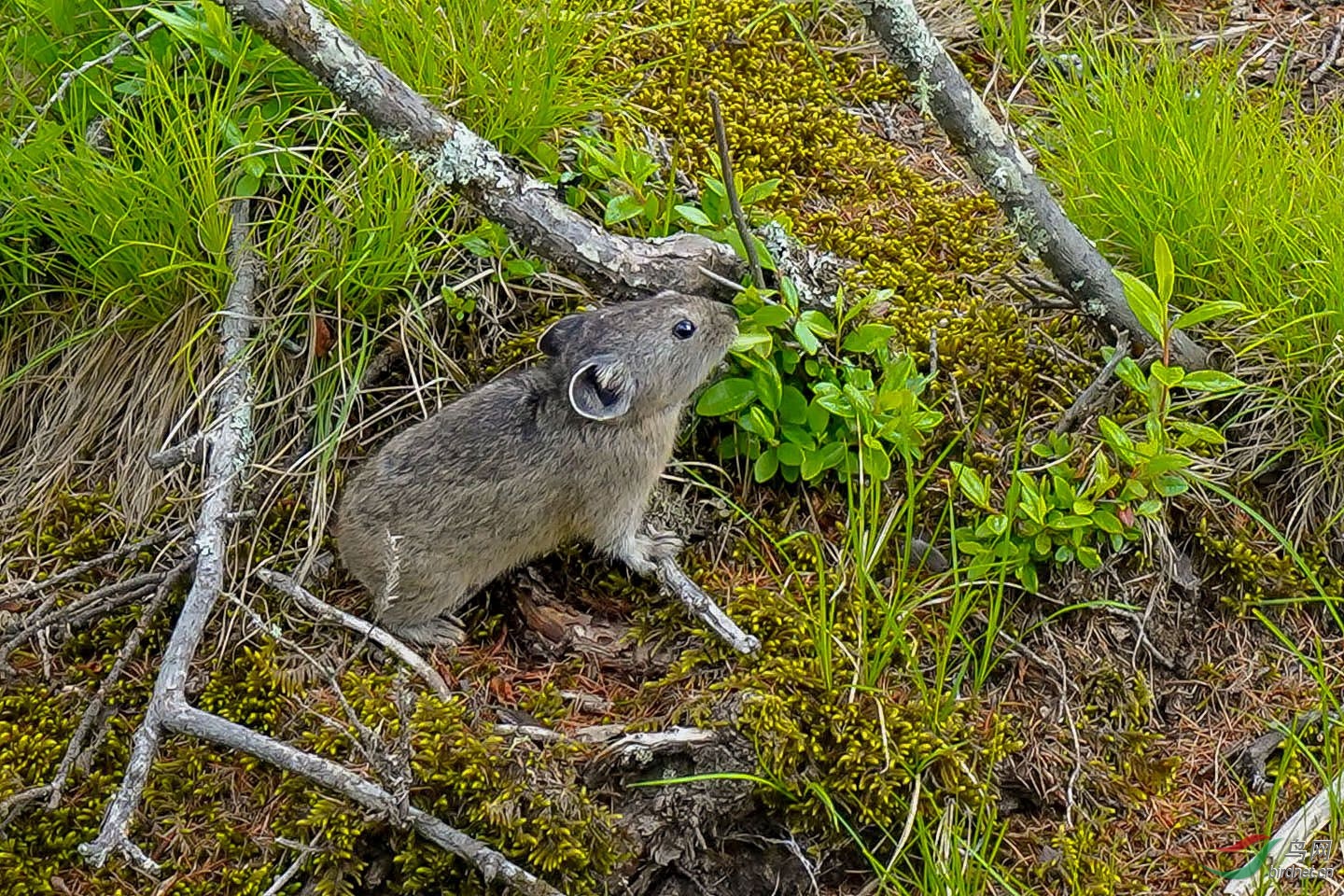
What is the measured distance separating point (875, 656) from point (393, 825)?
64.3 inches

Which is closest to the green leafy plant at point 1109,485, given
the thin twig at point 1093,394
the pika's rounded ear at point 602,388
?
the thin twig at point 1093,394

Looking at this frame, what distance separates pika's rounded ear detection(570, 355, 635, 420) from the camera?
446cm

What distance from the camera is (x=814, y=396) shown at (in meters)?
4.61

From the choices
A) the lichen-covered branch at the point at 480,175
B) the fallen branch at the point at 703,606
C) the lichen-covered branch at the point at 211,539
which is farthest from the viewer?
the fallen branch at the point at 703,606

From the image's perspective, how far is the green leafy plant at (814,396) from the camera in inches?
170

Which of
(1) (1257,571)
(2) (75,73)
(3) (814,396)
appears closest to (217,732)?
(3) (814,396)

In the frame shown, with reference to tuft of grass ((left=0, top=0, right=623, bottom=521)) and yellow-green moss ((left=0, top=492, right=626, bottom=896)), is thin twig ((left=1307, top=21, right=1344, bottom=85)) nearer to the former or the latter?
tuft of grass ((left=0, top=0, right=623, bottom=521))

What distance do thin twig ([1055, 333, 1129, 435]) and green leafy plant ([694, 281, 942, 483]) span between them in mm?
510

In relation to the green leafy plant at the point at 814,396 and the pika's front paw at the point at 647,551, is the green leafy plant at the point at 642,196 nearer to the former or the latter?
the green leafy plant at the point at 814,396

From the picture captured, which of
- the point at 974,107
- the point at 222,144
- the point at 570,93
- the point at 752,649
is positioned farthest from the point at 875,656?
the point at 222,144

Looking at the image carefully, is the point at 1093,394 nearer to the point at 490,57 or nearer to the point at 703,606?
the point at 703,606

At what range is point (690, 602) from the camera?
425 cm

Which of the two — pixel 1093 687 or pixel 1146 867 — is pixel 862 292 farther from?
pixel 1146 867

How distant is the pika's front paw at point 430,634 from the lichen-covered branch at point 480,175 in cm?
143
